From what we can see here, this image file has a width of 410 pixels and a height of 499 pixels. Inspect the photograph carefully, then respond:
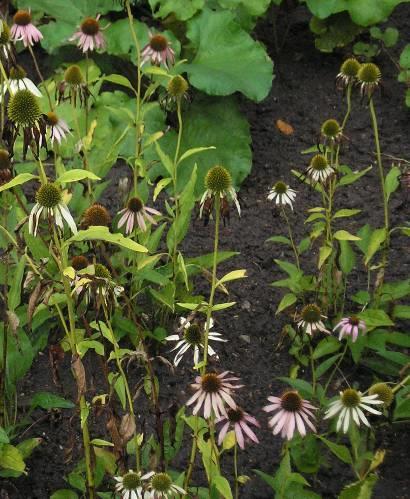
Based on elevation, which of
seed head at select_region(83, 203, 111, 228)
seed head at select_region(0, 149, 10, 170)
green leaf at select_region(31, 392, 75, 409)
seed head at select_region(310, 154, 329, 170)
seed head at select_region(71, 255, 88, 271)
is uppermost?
seed head at select_region(310, 154, 329, 170)

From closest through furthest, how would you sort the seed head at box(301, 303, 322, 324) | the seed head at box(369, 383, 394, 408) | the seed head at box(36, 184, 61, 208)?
1. the seed head at box(36, 184, 61, 208)
2. the seed head at box(369, 383, 394, 408)
3. the seed head at box(301, 303, 322, 324)

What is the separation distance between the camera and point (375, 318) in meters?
2.91

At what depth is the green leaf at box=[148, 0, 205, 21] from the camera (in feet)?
14.2

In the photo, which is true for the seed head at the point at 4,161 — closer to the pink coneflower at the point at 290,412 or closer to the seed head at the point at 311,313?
the seed head at the point at 311,313

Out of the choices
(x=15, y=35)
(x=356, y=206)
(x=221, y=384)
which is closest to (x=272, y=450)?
(x=221, y=384)

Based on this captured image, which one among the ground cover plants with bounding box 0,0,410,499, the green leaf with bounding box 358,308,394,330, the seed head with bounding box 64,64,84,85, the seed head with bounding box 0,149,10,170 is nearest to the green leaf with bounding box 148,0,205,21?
the ground cover plants with bounding box 0,0,410,499

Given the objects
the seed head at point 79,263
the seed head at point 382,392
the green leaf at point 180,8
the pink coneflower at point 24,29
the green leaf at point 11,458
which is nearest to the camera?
the seed head at point 382,392

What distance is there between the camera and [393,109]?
442cm

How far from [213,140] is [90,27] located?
988mm

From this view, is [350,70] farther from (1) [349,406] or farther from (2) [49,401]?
(2) [49,401]

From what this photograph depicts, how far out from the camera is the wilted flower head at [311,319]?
2.73 metres

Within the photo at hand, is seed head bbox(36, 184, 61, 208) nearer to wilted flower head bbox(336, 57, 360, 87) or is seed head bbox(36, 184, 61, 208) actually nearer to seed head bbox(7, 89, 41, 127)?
seed head bbox(7, 89, 41, 127)

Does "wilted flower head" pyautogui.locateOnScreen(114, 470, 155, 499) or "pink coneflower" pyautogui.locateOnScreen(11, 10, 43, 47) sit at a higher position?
"pink coneflower" pyautogui.locateOnScreen(11, 10, 43, 47)

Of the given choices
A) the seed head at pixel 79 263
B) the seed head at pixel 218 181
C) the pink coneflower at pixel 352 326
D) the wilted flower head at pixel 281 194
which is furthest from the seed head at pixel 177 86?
the pink coneflower at pixel 352 326
